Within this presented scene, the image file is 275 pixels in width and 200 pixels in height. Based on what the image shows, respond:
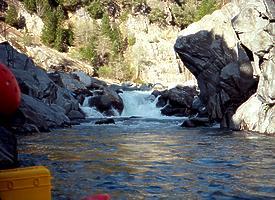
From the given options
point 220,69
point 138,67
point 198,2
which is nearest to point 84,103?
point 220,69

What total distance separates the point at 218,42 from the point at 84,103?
1387 centimetres

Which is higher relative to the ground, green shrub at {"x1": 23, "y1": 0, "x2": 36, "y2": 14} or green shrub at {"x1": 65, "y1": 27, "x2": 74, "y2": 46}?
green shrub at {"x1": 23, "y1": 0, "x2": 36, "y2": 14}

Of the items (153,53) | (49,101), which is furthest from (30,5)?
(49,101)

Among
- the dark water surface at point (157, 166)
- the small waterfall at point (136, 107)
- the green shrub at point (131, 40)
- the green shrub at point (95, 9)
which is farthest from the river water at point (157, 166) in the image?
the green shrub at point (95, 9)

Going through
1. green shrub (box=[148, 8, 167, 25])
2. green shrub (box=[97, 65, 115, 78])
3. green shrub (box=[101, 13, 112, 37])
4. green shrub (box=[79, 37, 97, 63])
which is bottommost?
green shrub (box=[97, 65, 115, 78])

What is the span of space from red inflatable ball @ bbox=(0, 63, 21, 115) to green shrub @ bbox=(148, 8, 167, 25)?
60.8m

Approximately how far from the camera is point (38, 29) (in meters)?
58.5

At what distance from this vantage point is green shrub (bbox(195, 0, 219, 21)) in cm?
6266

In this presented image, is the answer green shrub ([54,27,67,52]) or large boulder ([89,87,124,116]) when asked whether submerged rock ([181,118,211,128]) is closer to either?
large boulder ([89,87,124,116])

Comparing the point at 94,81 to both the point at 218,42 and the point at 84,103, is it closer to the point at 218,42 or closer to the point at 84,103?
the point at 84,103

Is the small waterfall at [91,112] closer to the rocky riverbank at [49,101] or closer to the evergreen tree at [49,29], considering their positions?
the rocky riverbank at [49,101]

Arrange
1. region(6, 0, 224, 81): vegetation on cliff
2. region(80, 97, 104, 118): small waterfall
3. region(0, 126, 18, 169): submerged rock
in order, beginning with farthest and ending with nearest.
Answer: region(6, 0, 224, 81): vegetation on cliff → region(80, 97, 104, 118): small waterfall → region(0, 126, 18, 169): submerged rock

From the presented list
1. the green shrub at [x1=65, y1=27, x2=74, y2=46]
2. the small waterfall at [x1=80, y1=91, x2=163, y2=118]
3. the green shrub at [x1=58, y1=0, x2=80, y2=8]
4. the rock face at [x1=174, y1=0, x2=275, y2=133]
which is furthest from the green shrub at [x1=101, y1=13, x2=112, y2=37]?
the rock face at [x1=174, y1=0, x2=275, y2=133]

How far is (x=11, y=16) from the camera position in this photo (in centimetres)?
5547
